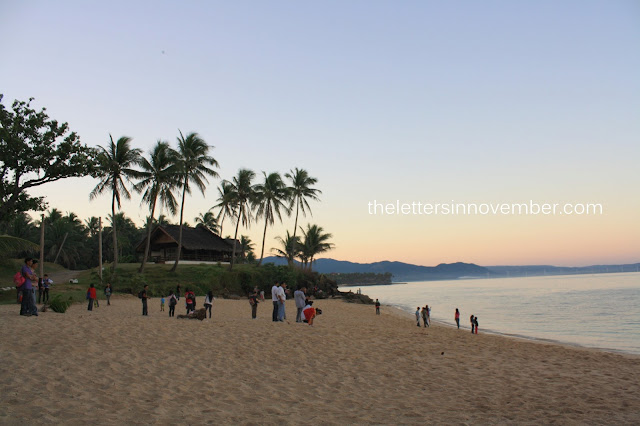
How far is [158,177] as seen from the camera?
32.9 metres

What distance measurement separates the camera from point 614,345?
20.0m

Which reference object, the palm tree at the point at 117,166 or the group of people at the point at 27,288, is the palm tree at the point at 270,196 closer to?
the palm tree at the point at 117,166

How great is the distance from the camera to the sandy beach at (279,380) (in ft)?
19.9

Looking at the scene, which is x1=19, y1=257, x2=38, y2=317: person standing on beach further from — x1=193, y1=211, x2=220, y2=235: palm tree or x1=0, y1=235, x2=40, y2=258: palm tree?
x1=193, y1=211, x2=220, y2=235: palm tree

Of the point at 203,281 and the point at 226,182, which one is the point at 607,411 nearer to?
the point at 203,281

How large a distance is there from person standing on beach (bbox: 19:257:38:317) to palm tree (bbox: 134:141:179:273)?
19266mm

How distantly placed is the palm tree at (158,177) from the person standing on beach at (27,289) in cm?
1927

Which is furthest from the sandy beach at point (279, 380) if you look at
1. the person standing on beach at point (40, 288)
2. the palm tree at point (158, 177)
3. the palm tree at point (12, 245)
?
the palm tree at point (158, 177)

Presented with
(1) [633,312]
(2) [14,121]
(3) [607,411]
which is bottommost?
(1) [633,312]

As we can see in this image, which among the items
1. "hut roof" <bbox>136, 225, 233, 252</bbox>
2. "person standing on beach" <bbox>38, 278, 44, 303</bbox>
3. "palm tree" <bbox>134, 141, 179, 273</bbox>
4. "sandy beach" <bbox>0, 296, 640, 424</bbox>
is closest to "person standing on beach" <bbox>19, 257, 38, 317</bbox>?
"sandy beach" <bbox>0, 296, 640, 424</bbox>

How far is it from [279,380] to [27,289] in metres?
9.63

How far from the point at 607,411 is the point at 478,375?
8.90ft

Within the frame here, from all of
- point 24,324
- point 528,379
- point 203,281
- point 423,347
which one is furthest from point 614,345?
point 203,281

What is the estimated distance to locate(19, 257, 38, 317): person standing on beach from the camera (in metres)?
12.6
